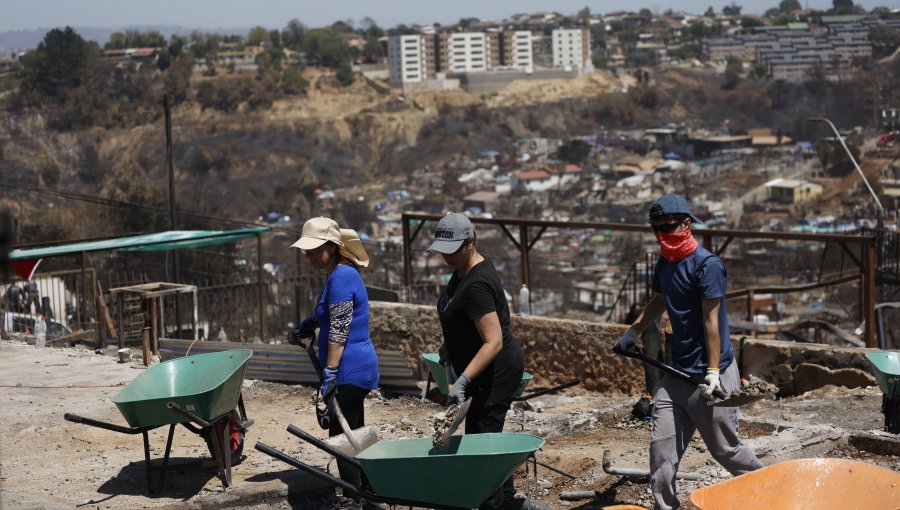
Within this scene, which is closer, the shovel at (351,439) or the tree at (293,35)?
the shovel at (351,439)

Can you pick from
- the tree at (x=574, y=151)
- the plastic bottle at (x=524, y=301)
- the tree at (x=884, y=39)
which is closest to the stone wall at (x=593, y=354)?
the plastic bottle at (x=524, y=301)

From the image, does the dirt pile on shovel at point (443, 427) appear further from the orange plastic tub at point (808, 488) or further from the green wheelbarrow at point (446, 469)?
the orange plastic tub at point (808, 488)

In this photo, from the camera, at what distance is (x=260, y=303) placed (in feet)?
38.1

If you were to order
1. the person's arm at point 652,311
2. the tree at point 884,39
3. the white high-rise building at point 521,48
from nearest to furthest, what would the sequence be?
the person's arm at point 652,311, the tree at point 884,39, the white high-rise building at point 521,48

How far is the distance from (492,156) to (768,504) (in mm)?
101856

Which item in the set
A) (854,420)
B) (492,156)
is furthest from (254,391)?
(492,156)

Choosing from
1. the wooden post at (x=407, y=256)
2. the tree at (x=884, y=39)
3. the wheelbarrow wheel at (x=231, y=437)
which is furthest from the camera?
the tree at (x=884, y=39)

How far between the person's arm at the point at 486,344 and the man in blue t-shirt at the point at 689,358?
693mm

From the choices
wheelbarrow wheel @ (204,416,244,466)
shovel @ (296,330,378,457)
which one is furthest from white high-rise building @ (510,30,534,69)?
shovel @ (296,330,378,457)

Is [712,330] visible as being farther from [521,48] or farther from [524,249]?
[521,48]

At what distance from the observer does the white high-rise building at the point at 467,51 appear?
512 ft

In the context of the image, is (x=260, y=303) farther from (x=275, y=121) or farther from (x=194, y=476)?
(x=275, y=121)

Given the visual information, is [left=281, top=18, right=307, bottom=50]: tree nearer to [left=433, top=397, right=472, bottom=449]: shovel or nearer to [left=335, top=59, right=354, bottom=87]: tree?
[left=335, top=59, right=354, bottom=87]: tree

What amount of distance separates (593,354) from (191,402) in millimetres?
4276
